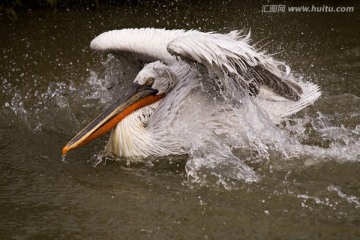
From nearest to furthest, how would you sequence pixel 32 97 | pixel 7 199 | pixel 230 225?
pixel 230 225
pixel 7 199
pixel 32 97

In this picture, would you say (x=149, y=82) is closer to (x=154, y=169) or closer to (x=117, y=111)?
(x=117, y=111)

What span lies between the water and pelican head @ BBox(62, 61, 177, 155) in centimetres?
23

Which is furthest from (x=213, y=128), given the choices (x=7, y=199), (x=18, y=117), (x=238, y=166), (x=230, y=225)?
(x=18, y=117)

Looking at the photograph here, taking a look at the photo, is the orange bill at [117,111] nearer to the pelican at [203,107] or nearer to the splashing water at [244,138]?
the pelican at [203,107]

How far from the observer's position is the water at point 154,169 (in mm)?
3499

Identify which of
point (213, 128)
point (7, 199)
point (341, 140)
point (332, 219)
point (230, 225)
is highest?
point (341, 140)

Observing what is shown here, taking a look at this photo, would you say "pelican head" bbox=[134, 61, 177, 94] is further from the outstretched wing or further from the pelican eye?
the outstretched wing

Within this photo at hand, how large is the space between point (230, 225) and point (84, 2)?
5.23 metres

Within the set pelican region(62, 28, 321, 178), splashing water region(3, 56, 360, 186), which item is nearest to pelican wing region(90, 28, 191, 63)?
pelican region(62, 28, 321, 178)

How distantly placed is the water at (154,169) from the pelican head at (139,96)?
23cm

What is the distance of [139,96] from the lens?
455 cm

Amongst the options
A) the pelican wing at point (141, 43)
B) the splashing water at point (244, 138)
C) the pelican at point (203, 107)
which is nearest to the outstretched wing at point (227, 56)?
the pelican at point (203, 107)

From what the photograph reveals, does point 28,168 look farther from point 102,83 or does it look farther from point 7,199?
point 102,83

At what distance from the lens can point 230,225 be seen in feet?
11.3
